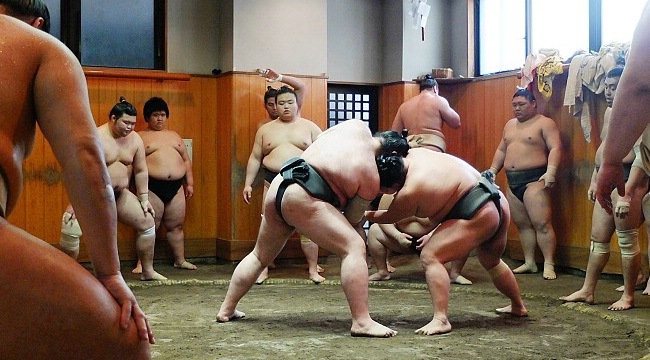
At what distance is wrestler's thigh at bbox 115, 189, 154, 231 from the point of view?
17.3 feet

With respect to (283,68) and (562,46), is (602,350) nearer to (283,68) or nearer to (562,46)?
(562,46)

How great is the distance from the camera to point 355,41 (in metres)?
7.11

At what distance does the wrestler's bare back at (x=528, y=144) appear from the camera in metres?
5.63

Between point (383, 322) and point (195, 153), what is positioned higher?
point (195, 153)

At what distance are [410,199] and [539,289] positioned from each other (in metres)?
1.82

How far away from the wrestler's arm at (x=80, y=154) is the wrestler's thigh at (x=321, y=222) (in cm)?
183

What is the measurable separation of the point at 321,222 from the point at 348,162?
0.29m

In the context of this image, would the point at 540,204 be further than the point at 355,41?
No

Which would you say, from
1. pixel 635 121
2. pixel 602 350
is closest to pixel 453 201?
pixel 602 350

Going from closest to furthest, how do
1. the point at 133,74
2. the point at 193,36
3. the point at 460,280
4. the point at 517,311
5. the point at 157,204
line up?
the point at 517,311 < the point at 460,280 < the point at 157,204 < the point at 133,74 < the point at 193,36

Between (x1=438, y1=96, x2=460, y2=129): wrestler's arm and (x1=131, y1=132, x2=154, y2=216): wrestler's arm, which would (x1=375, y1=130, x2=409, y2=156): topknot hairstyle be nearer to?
(x1=131, y1=132, x2=154, y2=216): wrestler's arm

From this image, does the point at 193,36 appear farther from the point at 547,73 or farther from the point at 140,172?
the point at 547,73

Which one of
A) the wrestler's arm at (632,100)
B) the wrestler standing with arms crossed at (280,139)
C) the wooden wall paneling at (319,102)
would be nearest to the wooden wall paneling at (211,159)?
the wrestler standing with arms crossed at (280,139)

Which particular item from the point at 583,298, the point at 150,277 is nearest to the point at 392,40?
the point at 150,277
